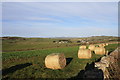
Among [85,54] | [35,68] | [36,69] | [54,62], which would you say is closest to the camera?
[36,69]

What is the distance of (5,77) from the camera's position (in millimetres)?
9758

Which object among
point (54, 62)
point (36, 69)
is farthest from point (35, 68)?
point (54, 62)

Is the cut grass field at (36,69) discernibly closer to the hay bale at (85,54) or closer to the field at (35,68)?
the field at (35,68)

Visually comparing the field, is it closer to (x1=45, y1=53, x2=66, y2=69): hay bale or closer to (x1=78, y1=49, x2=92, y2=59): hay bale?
(x1=45, y1=53, x2=66, y2=69): hay bale

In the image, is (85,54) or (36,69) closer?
(36,69)

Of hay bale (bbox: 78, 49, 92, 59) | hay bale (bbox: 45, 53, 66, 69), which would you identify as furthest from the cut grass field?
hay bale (bbox: 78, 49, 92, 59)

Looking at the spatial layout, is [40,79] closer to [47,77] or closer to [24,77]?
[47,77]

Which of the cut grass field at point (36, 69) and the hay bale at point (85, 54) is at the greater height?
the hay bale at point (85, 54)

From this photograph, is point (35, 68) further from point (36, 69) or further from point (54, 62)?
point (54, 62)

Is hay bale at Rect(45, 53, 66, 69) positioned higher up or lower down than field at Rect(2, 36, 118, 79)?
higher up

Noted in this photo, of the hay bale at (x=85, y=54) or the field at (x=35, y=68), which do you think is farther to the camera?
the hay bale at (x=85, y=54)

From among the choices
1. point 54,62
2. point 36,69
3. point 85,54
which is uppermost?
point 85,54

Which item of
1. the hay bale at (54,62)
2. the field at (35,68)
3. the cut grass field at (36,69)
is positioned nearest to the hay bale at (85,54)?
the field at (35,68)

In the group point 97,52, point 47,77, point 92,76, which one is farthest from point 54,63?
point 97,52
